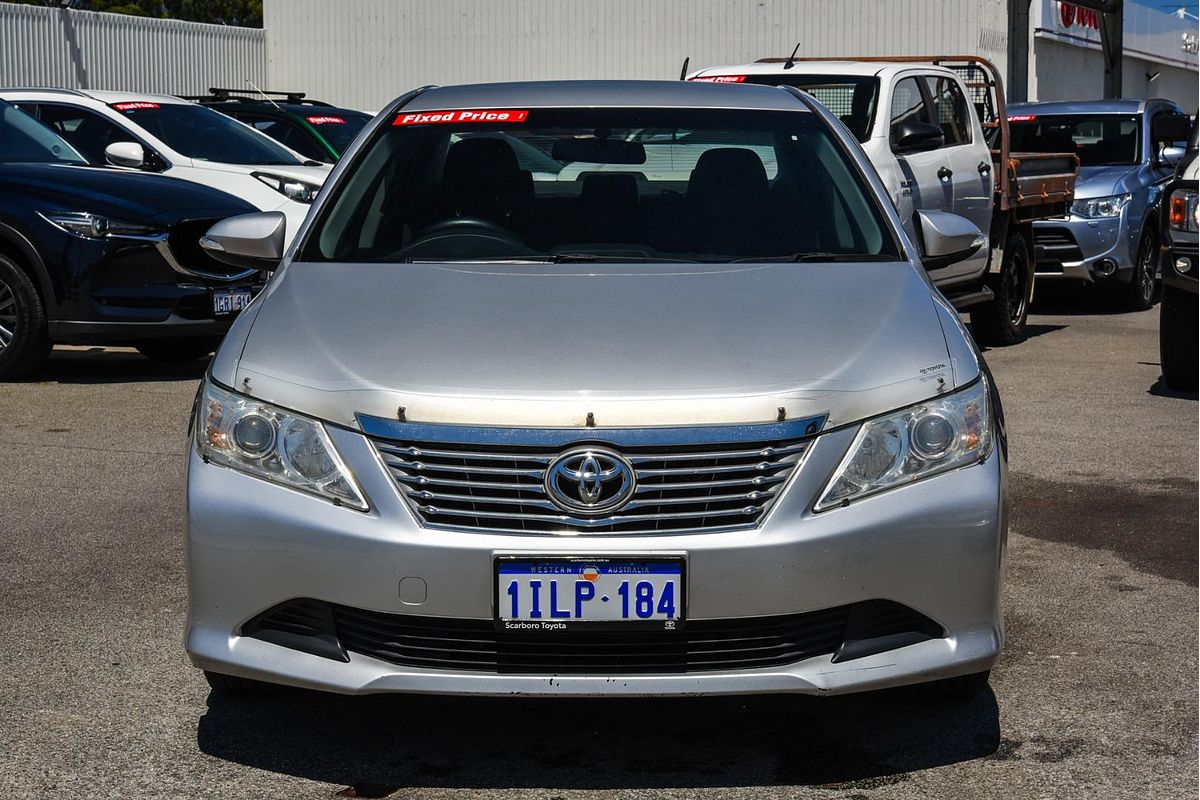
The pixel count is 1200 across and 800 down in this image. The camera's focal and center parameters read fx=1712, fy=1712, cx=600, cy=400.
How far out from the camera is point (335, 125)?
15.4 m

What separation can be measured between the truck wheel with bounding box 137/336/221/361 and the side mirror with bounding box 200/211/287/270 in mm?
5727

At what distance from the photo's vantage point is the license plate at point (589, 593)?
330cm

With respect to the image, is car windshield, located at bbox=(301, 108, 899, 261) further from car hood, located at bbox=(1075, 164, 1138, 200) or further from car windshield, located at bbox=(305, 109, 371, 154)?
car windshield, located at bbox=(305, 109, 371, 154)

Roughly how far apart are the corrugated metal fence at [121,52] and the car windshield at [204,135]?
17181mm

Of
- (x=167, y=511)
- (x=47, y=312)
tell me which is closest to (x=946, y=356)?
(x=167, y=511)

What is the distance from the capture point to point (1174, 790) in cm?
353

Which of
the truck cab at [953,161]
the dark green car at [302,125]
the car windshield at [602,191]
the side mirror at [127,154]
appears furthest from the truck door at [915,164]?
the dark green car at [302,125]

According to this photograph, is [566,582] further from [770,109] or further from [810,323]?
[770,109]

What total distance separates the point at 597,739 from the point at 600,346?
0.90 metres

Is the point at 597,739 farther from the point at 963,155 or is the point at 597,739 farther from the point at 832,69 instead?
the point at 963,155

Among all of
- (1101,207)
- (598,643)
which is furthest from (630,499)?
(1101,207)

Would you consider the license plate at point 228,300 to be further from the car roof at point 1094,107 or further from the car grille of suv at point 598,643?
the car roof at point 1094,107

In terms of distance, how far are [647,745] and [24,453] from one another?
4.47 metres

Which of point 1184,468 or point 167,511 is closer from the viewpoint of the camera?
point 167,511
